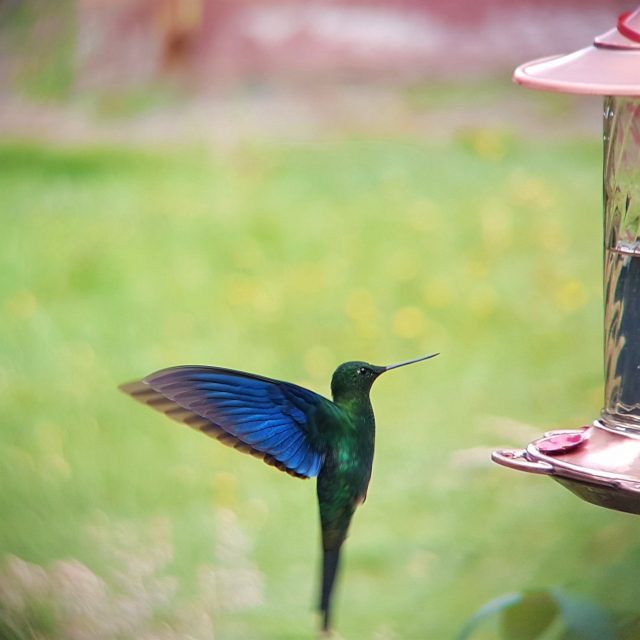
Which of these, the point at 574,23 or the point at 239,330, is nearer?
the point at 239,330

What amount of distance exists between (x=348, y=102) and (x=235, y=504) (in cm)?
195

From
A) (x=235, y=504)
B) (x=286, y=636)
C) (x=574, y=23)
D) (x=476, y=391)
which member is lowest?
(x=286, y=636)

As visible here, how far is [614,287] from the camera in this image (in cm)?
142

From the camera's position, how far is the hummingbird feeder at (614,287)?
3.73 ft

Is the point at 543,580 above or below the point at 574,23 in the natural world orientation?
below

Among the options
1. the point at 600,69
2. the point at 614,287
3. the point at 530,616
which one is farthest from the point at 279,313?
the point at 600,69

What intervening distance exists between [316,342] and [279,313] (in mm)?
228

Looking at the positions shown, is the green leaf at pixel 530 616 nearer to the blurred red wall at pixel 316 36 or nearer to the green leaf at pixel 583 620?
the green leaf at pixel 583 620

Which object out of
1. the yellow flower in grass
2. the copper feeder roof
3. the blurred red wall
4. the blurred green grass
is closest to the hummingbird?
the copper feeder roof

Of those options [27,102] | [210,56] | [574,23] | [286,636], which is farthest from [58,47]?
[286,636]

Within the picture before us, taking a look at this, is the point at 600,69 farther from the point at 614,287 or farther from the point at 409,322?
the point at 409,322

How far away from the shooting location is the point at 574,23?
183 inches

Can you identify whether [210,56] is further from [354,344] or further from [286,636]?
[286,636]

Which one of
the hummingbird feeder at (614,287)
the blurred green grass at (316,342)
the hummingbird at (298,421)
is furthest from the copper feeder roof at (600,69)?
the blurred green grass at (316,342)
